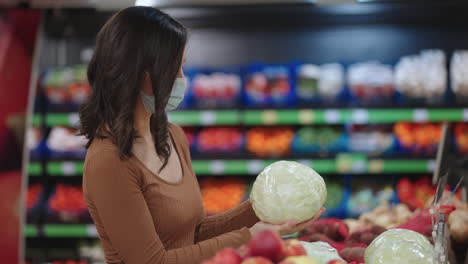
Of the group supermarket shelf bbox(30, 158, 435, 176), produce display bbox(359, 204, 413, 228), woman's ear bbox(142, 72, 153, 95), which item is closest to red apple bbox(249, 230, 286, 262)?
woman's ear bbox(142, 72, 153, 95)

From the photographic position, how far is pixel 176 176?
5.50ft

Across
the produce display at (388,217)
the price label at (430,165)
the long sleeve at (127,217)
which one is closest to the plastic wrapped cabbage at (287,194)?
the long sleeve at (127,217)

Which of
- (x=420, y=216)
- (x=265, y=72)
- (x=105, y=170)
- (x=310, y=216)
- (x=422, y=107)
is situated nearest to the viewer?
(x=105, y=170)

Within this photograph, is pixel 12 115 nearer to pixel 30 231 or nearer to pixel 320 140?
pixel 30 231

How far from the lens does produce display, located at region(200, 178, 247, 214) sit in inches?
164

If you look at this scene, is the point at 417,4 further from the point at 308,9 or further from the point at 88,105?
the point at 88,105

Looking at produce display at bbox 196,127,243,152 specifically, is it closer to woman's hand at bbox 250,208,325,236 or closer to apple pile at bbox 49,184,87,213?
apple pile at bbox 49,184,87,213

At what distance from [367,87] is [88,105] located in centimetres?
286

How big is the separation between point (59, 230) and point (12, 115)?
3.28 ft

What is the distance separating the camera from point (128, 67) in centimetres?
146

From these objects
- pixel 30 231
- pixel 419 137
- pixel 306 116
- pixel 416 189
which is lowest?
pixel 30 231

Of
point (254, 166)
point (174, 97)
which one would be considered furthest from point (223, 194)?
point (174, 97)

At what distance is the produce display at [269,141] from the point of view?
13.3ft

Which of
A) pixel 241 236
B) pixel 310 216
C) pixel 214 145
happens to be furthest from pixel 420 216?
pixel 214 145
